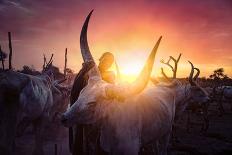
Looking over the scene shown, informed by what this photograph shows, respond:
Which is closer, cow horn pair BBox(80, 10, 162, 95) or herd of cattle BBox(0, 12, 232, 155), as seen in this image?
cow horn pair BBox(80, 10, 162, 95)

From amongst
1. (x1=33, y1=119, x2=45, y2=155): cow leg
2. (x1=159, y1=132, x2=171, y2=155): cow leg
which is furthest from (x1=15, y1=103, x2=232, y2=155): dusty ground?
(x1=159, y1=132, x2=171, y2=155): cow leg

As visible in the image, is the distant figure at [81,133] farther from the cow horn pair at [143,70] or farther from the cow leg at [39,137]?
the cow leg at [39,137]

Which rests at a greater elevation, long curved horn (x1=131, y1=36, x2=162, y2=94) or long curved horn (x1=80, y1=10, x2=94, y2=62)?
long curved horn (x1=80, y1=10, x2=94, y2=62)

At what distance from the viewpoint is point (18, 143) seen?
1062 cm

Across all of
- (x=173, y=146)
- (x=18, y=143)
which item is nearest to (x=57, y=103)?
(x=18, y=143)

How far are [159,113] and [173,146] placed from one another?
21.0 ft

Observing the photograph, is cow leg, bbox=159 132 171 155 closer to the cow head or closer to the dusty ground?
the cow head

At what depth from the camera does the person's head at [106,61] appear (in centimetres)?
557

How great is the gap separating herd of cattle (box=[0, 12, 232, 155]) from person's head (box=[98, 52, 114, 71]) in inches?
36.4

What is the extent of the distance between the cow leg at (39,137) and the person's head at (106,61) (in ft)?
15.3

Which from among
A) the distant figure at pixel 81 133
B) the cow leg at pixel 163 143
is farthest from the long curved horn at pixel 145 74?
the cow leg at pixel 163 143

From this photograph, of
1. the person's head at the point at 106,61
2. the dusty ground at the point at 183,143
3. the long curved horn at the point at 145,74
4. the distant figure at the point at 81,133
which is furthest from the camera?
the dusty ground at the point at 183,143

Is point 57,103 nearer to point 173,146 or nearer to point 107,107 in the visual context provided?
point 173,146

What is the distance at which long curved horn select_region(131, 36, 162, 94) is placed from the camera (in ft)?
11.1
